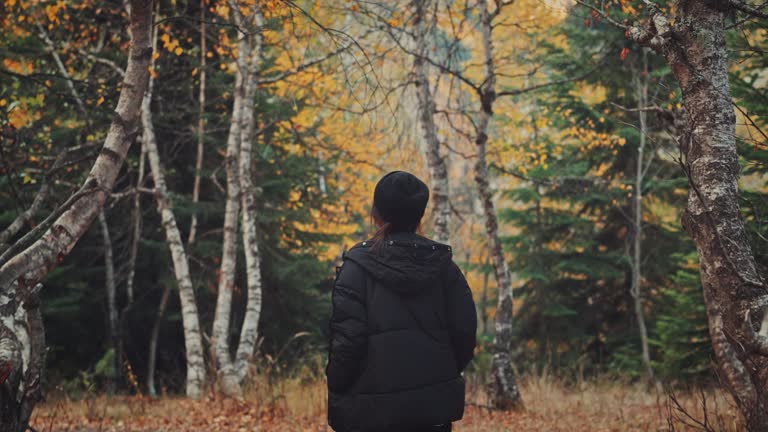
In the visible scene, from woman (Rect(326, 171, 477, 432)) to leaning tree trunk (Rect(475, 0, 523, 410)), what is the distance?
15.7 ft

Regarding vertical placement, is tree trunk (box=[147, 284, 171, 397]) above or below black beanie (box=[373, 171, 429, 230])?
below

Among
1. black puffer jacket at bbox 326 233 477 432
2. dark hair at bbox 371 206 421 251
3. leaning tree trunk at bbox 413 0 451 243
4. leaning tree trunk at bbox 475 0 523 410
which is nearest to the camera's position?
black puffer jacket at bbox 326 233 477 432

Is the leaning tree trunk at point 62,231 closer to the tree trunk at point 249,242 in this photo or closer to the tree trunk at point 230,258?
the tree trunk at point 230,258

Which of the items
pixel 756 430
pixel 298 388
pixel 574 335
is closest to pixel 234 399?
pixel 298 388

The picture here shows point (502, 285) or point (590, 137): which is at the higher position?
point (590, 137)

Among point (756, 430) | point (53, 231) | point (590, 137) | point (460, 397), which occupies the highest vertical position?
point (590, 137)

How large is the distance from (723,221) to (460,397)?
5.64ft

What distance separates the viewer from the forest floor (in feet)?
19.7

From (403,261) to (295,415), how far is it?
458 centimetres

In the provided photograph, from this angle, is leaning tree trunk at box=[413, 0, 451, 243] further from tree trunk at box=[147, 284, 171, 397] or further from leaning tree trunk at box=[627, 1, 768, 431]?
tree trunk at box=[147, 284, 171, 397]

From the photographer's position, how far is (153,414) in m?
7.10

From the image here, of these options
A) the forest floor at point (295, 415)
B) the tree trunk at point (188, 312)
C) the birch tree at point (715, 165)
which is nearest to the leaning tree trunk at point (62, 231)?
the forest floor at point (295, 415)

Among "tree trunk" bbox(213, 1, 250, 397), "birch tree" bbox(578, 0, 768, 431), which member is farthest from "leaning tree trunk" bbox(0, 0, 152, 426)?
"tree trunk" bbox(213, 1, 250, 397)

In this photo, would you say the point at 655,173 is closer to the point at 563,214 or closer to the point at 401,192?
the point at 563,214
